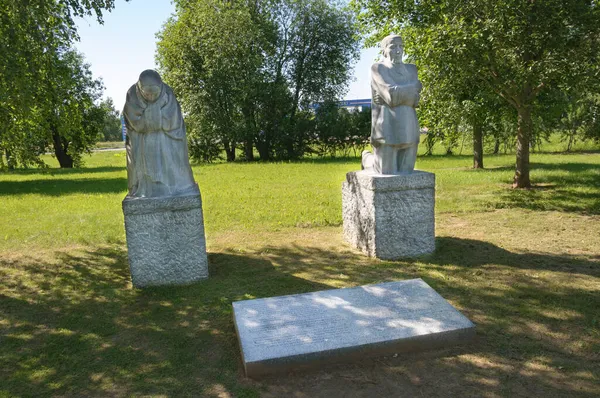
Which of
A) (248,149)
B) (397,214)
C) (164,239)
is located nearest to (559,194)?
(397,214)

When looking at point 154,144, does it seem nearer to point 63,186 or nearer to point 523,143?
point 523,143

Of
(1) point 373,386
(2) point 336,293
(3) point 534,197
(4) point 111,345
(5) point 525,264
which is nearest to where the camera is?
(1) point 373,386

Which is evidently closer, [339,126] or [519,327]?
[519,327]

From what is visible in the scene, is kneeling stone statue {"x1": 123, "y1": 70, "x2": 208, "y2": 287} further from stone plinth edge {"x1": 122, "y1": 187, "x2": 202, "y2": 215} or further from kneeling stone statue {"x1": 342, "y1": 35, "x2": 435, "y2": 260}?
kneeling stone statue {"x1": 342, "y1": 35, "x2": 435, "y2": 260}

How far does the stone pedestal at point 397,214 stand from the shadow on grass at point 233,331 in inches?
9.5

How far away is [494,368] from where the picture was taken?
3465 millimetres

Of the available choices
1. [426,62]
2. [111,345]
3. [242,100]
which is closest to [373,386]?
[111,345]

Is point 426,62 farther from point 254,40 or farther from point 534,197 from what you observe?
point 254,40

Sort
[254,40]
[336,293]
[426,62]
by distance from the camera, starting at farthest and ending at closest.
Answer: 1. [254,40]
2. [426,62]
3. [336,293]

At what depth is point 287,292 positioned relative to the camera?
5.04 metres

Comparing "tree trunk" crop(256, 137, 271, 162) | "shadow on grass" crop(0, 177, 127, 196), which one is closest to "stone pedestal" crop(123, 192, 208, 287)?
A: "shadow on grass" crop(0, 177, 127, 196)

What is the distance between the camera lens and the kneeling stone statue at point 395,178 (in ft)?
19.4

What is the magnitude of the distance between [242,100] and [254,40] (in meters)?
2.98

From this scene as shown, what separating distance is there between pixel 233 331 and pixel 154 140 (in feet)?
7.93
